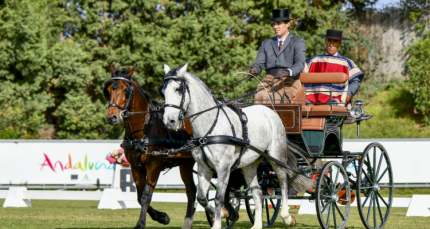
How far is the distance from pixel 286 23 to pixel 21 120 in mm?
13999

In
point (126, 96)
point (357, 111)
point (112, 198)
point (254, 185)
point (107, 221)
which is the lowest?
point (112, 198)

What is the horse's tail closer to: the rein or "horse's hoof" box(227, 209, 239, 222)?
"horse's hoof" box(227, 209, 239, 222)

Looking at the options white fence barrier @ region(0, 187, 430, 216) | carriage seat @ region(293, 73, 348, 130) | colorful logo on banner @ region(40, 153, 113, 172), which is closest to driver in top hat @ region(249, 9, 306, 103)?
carriage seat @ region(293, 73, 348, 130)

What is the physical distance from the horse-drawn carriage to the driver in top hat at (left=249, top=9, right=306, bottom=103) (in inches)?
6.3

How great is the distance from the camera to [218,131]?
19.2 ft

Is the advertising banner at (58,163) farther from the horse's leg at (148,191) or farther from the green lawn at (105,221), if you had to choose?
the horse's leg at (148,191)

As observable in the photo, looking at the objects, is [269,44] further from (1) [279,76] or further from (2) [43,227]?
(2) [43,227]

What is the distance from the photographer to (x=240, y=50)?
1914cm

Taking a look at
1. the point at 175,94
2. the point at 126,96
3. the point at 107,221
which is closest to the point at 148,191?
the point at 126,96

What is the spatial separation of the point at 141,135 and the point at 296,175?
2043 mm

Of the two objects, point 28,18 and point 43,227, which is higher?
point 28,18

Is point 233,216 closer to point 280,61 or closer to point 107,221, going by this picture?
point 280,61

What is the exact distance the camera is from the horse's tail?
22.4 ft

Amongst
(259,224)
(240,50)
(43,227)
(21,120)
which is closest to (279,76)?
(259,224)
